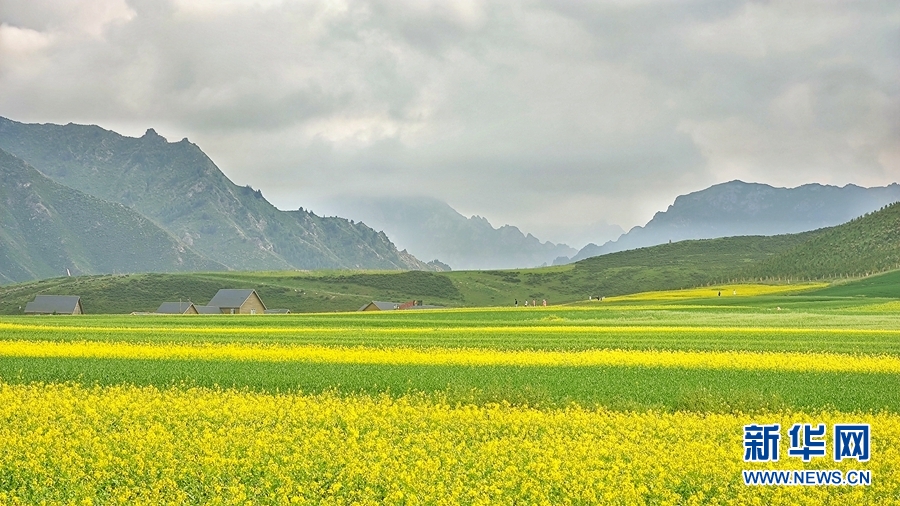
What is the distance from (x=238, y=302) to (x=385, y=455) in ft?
420

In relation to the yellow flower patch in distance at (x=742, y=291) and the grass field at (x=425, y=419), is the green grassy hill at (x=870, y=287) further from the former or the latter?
the grass field at (x=425, y=419)

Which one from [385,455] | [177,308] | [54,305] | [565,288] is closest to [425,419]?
[385,455]

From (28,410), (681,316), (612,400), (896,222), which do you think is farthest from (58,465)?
(896,222)

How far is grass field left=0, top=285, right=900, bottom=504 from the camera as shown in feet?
43.9

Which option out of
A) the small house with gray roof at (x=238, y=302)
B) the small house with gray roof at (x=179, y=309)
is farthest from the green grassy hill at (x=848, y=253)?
the small house with gray roof at (x=179, y=309)

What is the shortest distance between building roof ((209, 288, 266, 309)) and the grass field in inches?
3911

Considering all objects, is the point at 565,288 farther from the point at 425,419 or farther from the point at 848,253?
the point at 425,419

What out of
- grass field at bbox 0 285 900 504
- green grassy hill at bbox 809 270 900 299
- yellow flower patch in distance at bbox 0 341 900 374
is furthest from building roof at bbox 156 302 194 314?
green grassy hill at bbox 809 270 900 299

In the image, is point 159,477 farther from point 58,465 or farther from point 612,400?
point 612,400

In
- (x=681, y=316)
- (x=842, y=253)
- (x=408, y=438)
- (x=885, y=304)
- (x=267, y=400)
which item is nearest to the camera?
(x=408, y=438)

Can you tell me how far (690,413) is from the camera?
65.0 ft

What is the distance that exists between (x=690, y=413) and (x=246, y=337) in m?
30.6

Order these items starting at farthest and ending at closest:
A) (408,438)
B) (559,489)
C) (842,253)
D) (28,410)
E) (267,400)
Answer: (842,253), (267,400), (28,410), (408,438), (559,489)

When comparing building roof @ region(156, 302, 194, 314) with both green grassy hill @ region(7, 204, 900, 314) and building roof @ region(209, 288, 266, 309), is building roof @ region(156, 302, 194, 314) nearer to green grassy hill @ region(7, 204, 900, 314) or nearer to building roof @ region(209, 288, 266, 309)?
building roof @ region(209, 288, 266, 309)
